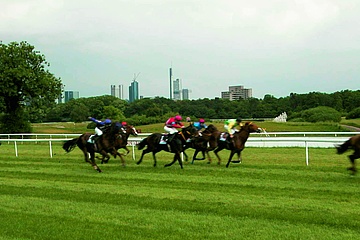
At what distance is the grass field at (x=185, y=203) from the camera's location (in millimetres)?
5801

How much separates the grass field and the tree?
71.8 feet

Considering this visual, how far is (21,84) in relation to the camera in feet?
109

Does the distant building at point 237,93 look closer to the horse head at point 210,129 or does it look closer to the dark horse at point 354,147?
the horse head at point 210,129

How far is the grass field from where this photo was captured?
19.0 feet

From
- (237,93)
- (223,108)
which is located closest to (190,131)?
(223,108)

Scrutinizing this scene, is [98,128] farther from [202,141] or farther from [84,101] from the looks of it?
[84,101]

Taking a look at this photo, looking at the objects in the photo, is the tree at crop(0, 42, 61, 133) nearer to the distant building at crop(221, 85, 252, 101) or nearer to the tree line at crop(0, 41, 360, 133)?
the tree line at crop(0, 41, 360, 133)

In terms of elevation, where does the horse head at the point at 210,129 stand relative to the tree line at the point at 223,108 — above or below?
below

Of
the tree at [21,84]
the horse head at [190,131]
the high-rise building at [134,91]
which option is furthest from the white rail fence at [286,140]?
the high-rise building at [134,91]

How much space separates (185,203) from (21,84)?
2845cm

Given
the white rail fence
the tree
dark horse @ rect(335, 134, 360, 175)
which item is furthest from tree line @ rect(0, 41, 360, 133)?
dark horse @ rect(335, 134, 360, 175)

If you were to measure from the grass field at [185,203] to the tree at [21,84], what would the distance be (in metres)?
21.9

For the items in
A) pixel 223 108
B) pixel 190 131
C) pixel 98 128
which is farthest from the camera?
pixel 223 108

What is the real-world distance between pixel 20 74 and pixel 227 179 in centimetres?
2555
